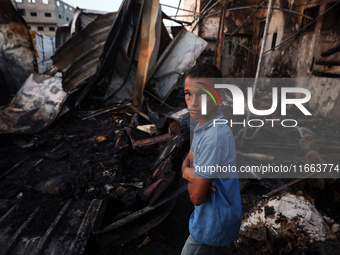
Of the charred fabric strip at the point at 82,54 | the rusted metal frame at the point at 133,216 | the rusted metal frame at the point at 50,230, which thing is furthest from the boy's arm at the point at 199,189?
the charred fabric strip at the point at 82,54

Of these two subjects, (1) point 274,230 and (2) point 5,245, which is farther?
(1) point 274,230

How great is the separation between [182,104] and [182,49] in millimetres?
2221

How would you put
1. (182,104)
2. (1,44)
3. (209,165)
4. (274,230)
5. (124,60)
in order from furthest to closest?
(182,104)
(124,60)
(1,44)
(274,230)
(209,165)

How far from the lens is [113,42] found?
21.3 ft

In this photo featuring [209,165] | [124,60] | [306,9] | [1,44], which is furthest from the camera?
[124,60]

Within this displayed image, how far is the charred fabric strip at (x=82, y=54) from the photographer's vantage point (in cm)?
673

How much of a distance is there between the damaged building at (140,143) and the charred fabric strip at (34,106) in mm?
28

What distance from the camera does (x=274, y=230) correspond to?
92.7 inches

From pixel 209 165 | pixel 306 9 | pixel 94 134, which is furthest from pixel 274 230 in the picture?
pixel 306 9

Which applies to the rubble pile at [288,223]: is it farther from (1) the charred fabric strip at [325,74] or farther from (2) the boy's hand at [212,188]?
(1) the charred fabric strip at [325,74]

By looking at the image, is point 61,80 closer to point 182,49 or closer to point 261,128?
point 182,49

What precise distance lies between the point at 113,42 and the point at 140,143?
13.1 feet

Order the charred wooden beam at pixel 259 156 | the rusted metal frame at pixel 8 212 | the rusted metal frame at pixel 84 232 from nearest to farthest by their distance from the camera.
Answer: the rusted metal frame at pixel 84 232, the rusted metal frame at pixel 8 212, the charred wooden beam at pixel 259 156

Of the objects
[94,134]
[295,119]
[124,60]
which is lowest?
[94,134]
